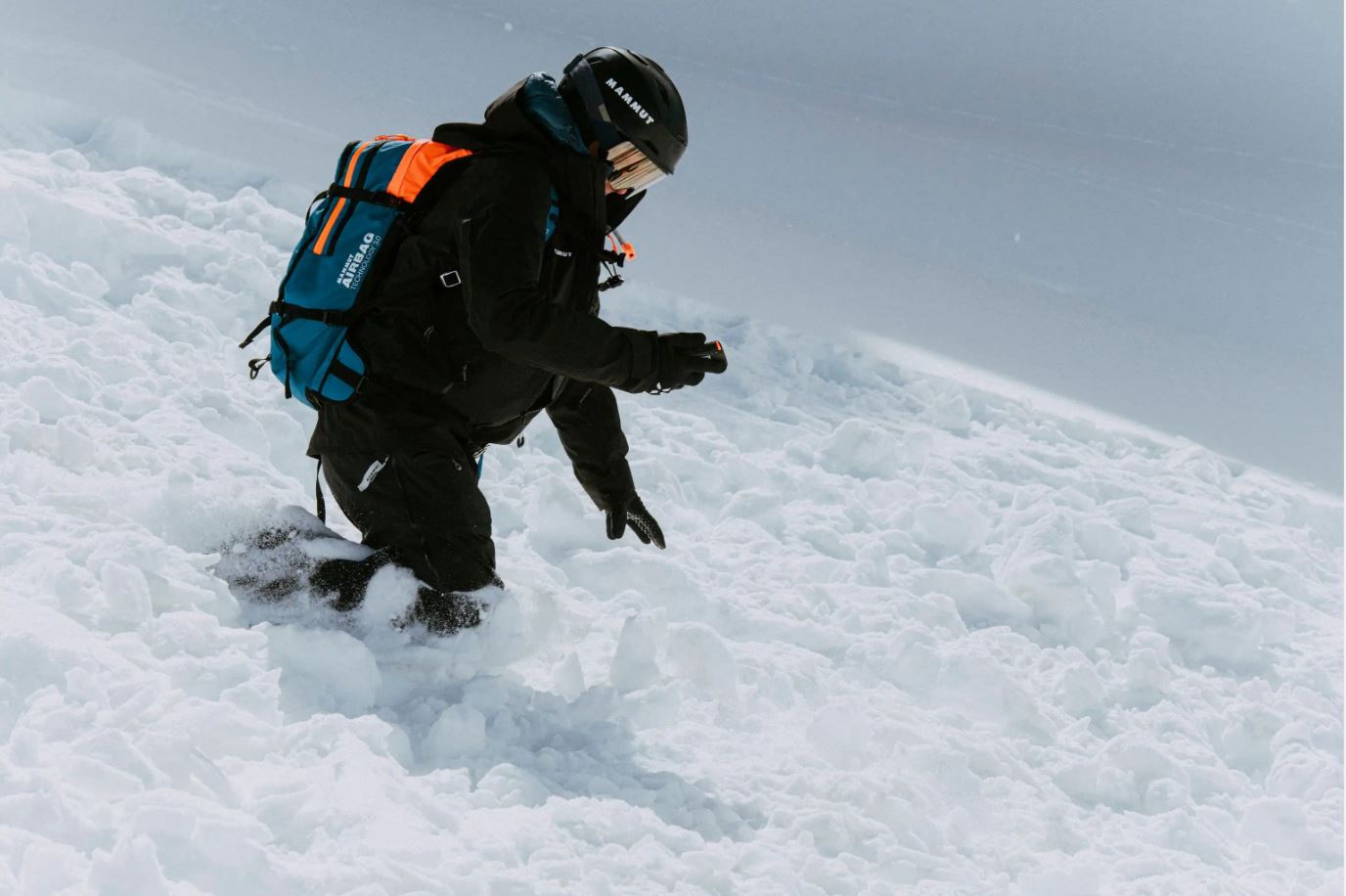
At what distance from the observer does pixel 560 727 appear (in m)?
2.37

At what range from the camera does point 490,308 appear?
7.64ft

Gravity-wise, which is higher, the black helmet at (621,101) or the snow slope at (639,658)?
the black helmet at (621,101)

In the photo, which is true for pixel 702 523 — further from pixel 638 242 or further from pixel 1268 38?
pixel 1268 38

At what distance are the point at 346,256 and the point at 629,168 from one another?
1.88 ft

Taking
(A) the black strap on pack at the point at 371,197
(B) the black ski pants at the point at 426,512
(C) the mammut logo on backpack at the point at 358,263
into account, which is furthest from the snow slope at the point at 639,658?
(A) the black strap on pack at the point at 371,197

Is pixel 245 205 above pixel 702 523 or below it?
above

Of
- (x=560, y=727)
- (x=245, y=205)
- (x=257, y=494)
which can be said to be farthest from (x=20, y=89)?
(x=560, y=727)

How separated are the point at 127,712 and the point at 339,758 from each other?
0.31 m

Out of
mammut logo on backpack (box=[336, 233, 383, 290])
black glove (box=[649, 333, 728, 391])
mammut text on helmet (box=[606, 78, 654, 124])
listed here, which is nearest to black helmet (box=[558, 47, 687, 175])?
mammut text on helmet (box=[606, 78, 654, 124])

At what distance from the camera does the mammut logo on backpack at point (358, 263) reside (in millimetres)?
2527

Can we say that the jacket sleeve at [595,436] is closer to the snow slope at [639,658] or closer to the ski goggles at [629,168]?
the snow slope at [639,658]

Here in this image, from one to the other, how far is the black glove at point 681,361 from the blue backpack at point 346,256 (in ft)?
1.72

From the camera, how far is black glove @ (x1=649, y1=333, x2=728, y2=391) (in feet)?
8.18

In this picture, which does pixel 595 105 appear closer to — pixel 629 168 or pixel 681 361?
pixel 629 168
